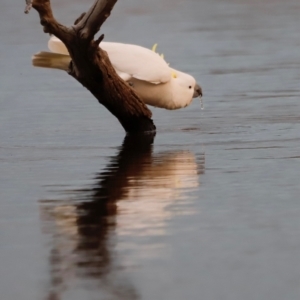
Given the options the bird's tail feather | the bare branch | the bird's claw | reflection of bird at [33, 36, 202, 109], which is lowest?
reflection of bird at [33, 36, 202, 109]

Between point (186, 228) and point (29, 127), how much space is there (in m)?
5.56

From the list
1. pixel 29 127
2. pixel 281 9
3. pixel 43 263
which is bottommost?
pixel 281 9

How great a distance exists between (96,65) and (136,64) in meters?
1.05

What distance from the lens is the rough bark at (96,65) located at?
10750mm

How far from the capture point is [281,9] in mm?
27438

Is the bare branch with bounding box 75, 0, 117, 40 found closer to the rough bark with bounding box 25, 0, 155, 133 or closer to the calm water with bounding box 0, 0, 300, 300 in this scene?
the rough bark with bounding box 25, 0, 155, 133

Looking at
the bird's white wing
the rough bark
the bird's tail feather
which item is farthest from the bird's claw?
the bird's white wing

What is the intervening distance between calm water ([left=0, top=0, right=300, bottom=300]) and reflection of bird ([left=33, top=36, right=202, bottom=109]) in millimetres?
389

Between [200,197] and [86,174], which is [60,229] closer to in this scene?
[200,197]

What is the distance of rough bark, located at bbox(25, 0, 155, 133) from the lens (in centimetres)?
1075

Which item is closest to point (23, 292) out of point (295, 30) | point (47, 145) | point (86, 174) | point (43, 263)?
point (43, 263)

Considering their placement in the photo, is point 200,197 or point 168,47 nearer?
point 200,197

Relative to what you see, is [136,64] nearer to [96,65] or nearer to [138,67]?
[138,67]

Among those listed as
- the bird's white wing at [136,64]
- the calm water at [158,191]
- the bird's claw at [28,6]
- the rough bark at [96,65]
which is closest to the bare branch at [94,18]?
the rough bark at [96,65]
